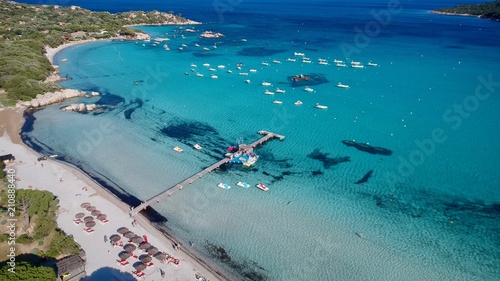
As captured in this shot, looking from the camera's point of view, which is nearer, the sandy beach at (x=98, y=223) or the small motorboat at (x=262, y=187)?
the sandy beach at (x=98, y=223)

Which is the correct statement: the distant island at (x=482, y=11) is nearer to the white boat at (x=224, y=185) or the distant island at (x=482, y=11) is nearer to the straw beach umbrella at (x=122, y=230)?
the white boat at (x=224, y=185)

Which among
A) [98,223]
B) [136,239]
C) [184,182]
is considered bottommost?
[184,182]

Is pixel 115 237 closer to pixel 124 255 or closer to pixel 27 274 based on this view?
pixel 124 255

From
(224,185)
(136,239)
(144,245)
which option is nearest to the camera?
(144,245)

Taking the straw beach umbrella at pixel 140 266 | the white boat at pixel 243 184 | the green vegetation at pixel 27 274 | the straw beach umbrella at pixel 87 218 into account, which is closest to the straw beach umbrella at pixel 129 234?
the straw beach umbrella at pixel 140 266

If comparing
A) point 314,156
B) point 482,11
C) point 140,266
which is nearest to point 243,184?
point 314,156

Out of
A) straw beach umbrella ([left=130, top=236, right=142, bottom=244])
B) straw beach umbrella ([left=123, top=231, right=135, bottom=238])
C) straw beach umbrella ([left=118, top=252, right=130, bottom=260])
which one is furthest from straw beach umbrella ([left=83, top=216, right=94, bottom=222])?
straw beach umbrella ([left=118, top=252, right=130, bottom=260])
